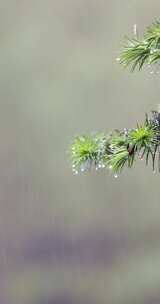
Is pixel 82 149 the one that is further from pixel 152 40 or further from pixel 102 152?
pixel 152 40

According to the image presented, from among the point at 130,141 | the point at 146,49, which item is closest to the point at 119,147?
the point at 130,141

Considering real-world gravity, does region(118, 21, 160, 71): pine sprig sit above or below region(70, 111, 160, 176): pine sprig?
above

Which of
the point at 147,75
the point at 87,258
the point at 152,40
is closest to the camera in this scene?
the point at 152,40

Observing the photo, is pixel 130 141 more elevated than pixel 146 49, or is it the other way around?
pixel 146 49

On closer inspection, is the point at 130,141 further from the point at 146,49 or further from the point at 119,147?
the point at 146,49

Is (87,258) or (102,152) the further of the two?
(87,258)

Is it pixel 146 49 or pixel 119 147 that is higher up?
pixel 146 49

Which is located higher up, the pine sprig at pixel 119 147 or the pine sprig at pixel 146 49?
the pine sprig at pixel 146 49

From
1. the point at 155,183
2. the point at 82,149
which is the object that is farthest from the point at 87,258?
the point at 82,149
